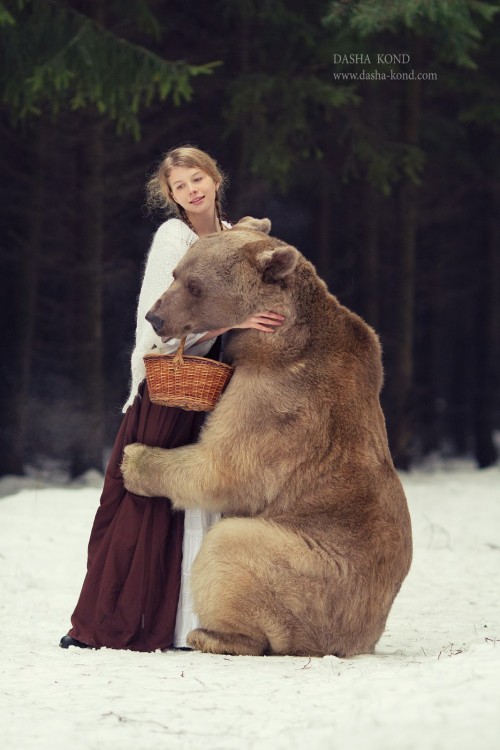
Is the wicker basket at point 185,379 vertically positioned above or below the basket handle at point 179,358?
below

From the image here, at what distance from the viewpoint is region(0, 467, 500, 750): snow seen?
3.40 meters

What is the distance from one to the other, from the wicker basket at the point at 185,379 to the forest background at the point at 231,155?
5.28 metres

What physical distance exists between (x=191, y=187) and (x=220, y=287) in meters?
0.76

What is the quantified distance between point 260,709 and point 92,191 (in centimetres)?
955

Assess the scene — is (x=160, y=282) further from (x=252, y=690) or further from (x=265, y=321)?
(x=252, y=690)

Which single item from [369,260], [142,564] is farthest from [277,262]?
[369,260]

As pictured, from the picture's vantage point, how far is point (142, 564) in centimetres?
537

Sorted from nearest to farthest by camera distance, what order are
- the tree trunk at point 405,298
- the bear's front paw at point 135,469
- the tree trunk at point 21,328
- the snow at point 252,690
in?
the snow at point 252,690, the bear's front paw at point 135,469, the tree trunk at point 21,328, the tree trunk at point 405,298

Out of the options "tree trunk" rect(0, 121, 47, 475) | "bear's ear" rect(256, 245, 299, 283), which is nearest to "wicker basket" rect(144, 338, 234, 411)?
"bear's ear" rect(256, 245, 299, 283)

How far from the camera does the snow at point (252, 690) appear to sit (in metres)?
3.40

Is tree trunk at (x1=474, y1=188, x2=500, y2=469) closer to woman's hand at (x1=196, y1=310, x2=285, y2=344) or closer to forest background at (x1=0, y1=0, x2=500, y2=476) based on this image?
forest background at (x1=0, y1=0, x2=500, y2=476)

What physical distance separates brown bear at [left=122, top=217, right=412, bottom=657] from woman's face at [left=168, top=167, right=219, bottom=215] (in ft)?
1.61

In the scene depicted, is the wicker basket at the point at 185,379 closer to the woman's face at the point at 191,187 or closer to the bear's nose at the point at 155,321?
the bear's nose at the point at 155,321

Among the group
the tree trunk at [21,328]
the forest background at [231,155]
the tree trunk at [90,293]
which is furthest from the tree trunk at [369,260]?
the tree trunk at [21,328]
